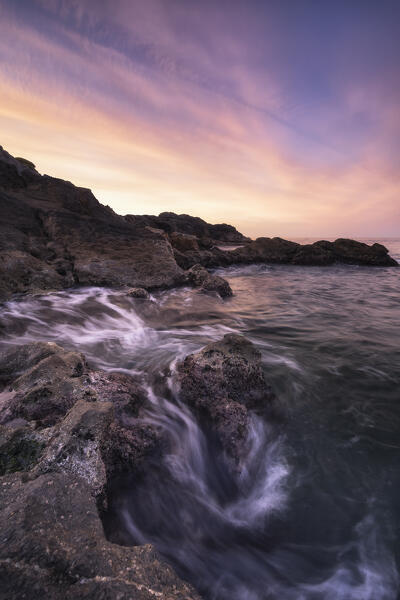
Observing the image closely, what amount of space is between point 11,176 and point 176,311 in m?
9.63

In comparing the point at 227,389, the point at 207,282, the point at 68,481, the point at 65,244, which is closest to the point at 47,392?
the point at 68,481

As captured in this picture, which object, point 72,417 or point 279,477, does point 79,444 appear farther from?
point 279,477

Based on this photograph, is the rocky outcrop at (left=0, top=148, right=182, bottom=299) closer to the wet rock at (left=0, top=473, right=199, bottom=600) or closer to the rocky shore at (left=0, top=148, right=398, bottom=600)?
the rocky shore at (left=0, top=148, right=398, bottom=600)

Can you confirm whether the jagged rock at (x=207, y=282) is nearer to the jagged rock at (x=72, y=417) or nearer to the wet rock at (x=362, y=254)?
the jagged rock at (x=72, y=417)

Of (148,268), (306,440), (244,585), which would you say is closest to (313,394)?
(306,440)

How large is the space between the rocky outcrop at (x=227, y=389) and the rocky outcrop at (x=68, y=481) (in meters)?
0.69

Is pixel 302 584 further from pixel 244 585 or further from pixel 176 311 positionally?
pixel 176 311

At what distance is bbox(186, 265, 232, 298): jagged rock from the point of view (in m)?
10.5

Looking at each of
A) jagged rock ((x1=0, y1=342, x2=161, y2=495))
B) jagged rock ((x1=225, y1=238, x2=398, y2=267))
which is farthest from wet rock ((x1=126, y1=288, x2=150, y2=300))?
jagged rock ((x1=225, y1=238, x2=398, y2=267))

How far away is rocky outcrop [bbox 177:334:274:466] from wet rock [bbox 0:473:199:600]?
1.66 m

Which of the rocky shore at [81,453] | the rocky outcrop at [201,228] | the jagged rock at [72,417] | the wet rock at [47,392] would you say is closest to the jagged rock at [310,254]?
the rocky shore at [81,453]

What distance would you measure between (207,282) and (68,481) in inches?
355

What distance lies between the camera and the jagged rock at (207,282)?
10.5m

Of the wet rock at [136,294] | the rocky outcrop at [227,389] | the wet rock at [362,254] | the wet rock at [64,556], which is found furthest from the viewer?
the wet rock at [362,254]
